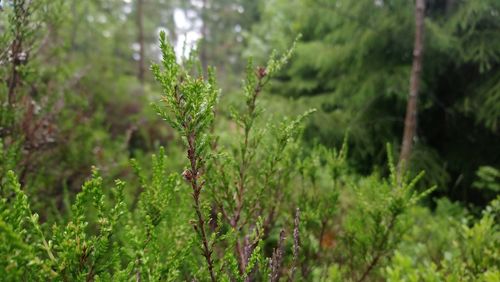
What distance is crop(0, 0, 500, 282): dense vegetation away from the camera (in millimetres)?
1249

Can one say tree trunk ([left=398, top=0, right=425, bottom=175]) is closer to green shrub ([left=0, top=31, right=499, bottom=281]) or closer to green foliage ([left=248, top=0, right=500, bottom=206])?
green foliage ([left=248, top=0, right=500, bottom=206])

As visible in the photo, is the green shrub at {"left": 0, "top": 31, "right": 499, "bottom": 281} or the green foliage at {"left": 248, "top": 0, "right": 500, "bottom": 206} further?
the green foliage at {"left": 248, "top": 0, "right": 500, "bottom": 206}

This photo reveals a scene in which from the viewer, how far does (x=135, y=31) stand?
15.3 meters

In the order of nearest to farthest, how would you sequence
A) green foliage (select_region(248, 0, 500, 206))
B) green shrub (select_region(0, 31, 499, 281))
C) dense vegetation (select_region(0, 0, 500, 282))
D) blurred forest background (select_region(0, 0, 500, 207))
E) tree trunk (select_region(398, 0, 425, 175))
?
1. green shrub (select_region(0, 31, 499, 281))
2. dense vegetation (select_region(0, 0, 500, 282))
3. tree trunk (select_region(398, 0, 425, 175))
4. blurred forest background (select_region(0, 0, 500, 207))
5. green foliage (select_region(248, 0, 500, 206))

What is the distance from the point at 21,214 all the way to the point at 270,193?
154 cm

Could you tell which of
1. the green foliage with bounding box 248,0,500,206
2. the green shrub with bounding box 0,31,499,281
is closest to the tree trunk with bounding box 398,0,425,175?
the green foliage with bounding box 248,0,500,206

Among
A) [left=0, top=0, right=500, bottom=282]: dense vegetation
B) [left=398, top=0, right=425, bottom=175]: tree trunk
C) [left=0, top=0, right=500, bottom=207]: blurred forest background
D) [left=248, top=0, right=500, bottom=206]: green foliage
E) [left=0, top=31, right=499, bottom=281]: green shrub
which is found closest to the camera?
[left=0, top=31, right=499, bottom=281]: green shrub

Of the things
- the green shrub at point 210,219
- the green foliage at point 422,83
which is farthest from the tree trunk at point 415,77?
the green shrub at point 210,219

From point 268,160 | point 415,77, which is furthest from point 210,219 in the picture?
point 415,77

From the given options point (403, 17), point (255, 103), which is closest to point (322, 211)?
point (255, 103)

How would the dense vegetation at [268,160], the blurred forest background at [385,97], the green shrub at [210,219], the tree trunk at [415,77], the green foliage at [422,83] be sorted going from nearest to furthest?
1. the green shrub at [210,219]
2. the dense vegetation at [268,160]
3. the tree trunk at [415,77]
4. the blurred forest background at [385,97]
5. the green foliage at [422,83]

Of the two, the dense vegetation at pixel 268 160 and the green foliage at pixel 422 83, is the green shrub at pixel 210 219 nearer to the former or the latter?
the dense vegetation at pixel 268 160

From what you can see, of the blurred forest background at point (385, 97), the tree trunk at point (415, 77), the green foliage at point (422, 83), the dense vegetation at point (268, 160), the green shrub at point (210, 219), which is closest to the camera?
the green shrub at point (210, 219)

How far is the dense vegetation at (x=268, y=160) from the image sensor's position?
125 cm
